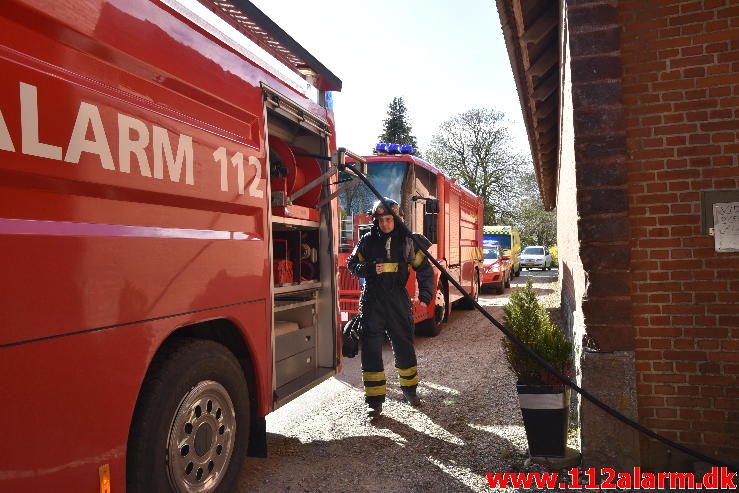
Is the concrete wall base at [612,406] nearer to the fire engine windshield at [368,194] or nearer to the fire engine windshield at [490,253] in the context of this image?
the fire engine windshield at [368,194]

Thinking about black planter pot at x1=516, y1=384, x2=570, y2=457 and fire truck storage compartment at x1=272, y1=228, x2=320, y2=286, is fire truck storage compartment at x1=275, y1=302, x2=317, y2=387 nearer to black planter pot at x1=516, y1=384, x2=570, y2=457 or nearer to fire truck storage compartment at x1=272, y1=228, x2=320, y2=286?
fire truck storage compartment at x1=272, y1=228, x2=320, y2=286

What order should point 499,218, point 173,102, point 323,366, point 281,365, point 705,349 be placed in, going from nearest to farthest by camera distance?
point 173,102 < point 705,349 < point 281,365 < point 323,366 < point 499,218

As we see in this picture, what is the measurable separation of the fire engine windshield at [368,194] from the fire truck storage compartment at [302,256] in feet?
12.8

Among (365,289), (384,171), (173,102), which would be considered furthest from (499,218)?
(173,102)

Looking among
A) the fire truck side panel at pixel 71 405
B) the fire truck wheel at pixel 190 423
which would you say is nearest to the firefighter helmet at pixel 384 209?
the fire truck wheel at pixel 190 423

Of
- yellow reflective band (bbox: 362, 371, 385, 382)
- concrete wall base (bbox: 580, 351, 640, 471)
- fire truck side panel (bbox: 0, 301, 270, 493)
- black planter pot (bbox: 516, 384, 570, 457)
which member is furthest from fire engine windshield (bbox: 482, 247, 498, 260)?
fire truck side panel (bbox: 0, 301, 270, 493)

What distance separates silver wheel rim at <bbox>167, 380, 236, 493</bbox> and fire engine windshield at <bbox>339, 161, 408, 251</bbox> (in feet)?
18.1

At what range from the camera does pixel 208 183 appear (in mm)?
3086

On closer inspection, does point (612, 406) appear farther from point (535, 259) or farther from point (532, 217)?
point (532, 217)

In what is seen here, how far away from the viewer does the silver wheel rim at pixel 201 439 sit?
111 inches

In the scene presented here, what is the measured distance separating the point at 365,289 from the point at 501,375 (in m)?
2.41

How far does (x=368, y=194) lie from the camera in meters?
8.95

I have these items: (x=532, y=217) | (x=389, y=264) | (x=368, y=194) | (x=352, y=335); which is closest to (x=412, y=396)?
(x=352, y=335)

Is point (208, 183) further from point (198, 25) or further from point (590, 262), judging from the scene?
point (590, 262)
